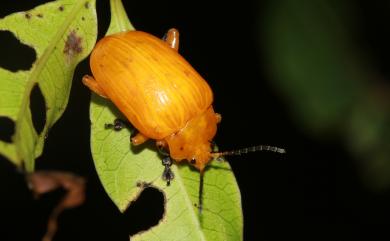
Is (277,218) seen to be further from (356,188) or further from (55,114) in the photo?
(55,114)

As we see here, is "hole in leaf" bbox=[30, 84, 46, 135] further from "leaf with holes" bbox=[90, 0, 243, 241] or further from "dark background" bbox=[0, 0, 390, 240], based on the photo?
"dark background" bbox=[0, 0, 390, 240]

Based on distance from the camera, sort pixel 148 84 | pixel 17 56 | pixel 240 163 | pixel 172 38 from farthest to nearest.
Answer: pixel 240 163
pixel 172 38
pixel 148 84
pixel 17 56

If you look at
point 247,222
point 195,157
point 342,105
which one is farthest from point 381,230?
point 195,157

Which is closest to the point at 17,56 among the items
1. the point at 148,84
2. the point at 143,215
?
the point at 148,84

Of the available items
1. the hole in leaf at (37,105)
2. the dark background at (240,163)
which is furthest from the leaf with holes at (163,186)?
the dark background at (240,163)

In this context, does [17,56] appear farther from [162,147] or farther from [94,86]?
[162,147]

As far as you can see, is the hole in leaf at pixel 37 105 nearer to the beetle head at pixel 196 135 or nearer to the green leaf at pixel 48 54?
the green leaf at pixel 48 54
